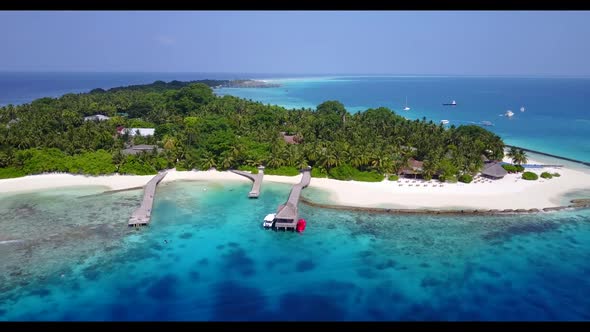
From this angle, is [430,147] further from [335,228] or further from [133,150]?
[133,150]

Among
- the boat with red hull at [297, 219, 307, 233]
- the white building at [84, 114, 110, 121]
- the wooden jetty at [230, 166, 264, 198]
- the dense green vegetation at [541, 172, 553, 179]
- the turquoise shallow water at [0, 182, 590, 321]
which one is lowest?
→ the turquoise shallow water at [0, 182, 590, 321]

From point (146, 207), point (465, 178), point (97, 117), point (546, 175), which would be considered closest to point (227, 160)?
point (146, 207)

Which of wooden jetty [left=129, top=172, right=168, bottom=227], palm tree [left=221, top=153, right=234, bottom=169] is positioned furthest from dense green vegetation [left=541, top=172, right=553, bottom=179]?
wooden jetty [left=129, top=172, right=168, bottom=227]

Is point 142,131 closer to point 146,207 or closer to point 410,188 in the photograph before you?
point 146,207

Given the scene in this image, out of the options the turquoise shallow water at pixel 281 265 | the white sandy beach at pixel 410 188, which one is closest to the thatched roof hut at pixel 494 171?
the white sandy beach at pixel 410 188

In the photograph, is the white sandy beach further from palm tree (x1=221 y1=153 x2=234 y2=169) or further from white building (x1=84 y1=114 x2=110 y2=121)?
white building (x1=84 y1=114 x2=110 y2=121)

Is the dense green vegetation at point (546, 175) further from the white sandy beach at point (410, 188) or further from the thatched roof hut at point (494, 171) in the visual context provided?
the thatched roof hut at point (494, 171)
